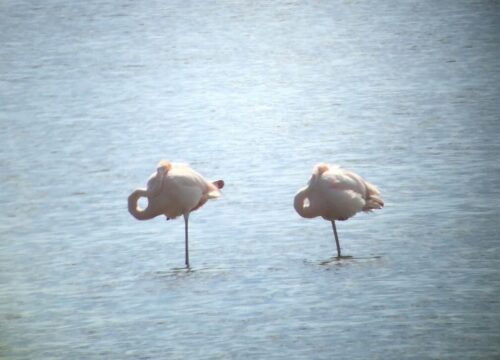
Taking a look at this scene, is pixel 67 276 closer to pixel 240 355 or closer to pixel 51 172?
pixel 240 355

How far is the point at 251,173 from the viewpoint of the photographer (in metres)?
10.3

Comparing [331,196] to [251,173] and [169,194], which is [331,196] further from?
[251,173]

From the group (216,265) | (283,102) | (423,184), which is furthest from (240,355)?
(283,102)

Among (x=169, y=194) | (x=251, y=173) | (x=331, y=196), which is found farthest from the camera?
(x=251, y=173)

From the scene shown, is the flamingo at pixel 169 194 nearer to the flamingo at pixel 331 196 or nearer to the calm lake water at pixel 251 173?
the calm lake water at pixel 251 173

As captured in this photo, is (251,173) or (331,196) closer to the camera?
(331,196)

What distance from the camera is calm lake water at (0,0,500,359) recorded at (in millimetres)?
6910

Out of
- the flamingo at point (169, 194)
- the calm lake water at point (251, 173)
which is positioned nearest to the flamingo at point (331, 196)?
the calm lake water at point (251, 173)

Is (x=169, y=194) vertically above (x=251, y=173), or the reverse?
(x=169, y=194)

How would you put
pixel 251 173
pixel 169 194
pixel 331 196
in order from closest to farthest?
pixel 331 196 < pixel 169 194 < pixel 251 173

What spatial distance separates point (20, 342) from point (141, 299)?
34.8 inches

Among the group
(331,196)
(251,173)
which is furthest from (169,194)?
(251,173)

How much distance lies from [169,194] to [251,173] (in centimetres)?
167

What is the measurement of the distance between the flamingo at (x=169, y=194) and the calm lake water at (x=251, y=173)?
0.17 metres
